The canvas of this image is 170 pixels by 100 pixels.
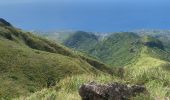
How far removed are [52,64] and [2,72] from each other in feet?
80.0

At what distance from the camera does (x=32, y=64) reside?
471ft

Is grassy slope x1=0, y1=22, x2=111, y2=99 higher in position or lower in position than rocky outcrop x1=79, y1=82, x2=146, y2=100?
lower

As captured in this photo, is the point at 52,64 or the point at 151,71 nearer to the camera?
the point at 151,71

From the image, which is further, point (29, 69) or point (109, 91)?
point (29, 69)

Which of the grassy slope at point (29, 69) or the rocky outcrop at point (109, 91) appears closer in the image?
the rocky outcrop at point (109, 91)

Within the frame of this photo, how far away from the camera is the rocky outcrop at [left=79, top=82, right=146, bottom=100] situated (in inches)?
748

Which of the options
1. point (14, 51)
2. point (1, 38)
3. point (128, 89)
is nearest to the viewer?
point (128, 89)

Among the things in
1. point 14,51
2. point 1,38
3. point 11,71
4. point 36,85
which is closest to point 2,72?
point 11,71

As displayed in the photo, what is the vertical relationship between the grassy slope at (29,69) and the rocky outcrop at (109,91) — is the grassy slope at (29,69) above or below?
below

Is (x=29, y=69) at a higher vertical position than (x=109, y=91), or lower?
lower

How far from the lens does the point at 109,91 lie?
19016 millimetres

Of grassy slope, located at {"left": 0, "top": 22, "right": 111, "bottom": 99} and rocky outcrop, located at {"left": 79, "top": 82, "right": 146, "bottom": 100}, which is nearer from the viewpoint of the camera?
rocky outcrop, located at {"left": 79, "top": 82, "right": 146, "bottom": 100}

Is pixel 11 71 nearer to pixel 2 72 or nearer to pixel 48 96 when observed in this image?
pixel 2 72

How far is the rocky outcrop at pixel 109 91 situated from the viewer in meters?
19.0
